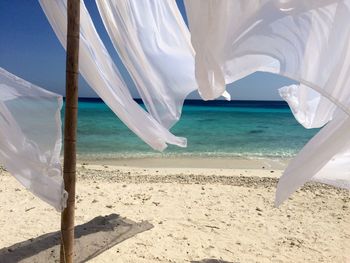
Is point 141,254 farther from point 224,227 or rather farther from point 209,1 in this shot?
point 209,1

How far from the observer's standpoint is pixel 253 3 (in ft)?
4.79

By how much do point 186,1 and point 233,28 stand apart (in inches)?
8.6

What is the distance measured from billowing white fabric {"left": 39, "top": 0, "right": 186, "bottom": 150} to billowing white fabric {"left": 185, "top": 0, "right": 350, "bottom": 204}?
3.58 ft

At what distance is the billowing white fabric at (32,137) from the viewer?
226 cm

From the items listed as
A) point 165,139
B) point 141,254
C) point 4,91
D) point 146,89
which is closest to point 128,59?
point 146,89

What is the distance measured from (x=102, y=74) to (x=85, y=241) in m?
1.52

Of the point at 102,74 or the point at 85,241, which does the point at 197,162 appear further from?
the point at 102,74

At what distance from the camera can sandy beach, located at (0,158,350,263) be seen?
3250 mm

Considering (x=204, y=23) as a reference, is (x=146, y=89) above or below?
below

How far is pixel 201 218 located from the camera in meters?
4.05

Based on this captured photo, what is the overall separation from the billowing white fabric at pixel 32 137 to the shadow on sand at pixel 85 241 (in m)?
0.99

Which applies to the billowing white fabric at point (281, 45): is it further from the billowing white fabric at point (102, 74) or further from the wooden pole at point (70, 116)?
the billowing white fabric at point (102, 74)

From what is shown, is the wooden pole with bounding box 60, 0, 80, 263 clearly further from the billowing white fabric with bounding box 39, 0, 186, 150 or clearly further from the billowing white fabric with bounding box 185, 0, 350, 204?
the billowing white fabric with bounding box 185, 0, 350, 204

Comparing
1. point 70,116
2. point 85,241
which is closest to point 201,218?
point 85,241
